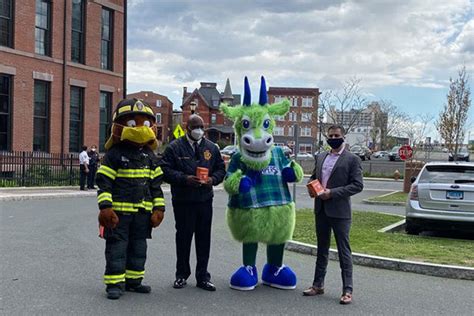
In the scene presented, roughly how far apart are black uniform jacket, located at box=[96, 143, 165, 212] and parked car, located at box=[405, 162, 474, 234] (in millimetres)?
5940

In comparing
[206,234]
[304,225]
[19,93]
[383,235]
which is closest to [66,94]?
[19,93]

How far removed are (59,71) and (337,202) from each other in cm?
2024

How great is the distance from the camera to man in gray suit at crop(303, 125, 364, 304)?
5.75m

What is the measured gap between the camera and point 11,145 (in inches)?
843

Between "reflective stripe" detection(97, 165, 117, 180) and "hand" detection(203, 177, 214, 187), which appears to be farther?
"hand" detection(203, 177, 214, 187)

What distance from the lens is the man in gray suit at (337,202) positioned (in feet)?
18.9

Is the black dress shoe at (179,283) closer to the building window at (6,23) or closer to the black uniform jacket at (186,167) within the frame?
the black uniform jacket at (186,167)

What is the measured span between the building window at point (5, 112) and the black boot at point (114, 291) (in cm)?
1778

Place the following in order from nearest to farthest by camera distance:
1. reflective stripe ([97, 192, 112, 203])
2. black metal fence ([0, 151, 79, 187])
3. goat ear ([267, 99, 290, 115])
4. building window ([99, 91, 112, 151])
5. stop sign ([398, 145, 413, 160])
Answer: reflective stripe ([97, 192, 112, 203]) → goat ear ([267, 99, 290, 115]) → black metal fence ([0, 151, 79, 187]) → stop sign ([398, 145, 413, 160]) → building window ([99, 91, 112, 151])

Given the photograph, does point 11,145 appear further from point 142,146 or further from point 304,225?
point 142,146

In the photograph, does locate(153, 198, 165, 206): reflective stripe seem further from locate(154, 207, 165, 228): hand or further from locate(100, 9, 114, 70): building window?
locate(100, 9, 114, 70): building window

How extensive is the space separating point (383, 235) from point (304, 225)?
1779mm

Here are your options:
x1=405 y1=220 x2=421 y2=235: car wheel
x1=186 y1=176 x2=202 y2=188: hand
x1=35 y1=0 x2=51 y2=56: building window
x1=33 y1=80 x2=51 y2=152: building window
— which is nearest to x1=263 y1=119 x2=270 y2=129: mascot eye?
x1=186 y1=176 x2=202 y2=188: hand

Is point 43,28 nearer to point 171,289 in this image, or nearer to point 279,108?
point 279,108
